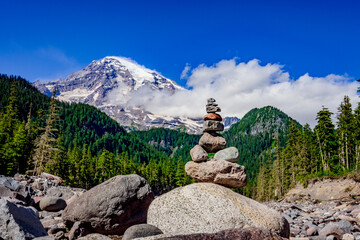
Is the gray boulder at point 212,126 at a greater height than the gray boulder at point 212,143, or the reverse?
the gray boulder at point 212,126

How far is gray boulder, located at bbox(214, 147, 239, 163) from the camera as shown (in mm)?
11570

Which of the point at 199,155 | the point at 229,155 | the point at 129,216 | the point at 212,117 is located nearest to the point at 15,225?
the point at 129,216

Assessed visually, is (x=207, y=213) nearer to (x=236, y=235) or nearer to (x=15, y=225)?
(x=236, y=235)

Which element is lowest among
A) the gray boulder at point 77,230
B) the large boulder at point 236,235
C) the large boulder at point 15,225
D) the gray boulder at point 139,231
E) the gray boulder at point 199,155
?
the gray boulder at point 77,230

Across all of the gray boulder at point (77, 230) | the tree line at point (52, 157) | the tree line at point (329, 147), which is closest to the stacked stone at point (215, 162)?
the gray boulder at point (77, 230)

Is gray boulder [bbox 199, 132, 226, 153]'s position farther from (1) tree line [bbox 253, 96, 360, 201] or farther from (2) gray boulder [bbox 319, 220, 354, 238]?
(1) tree line [bbox 253, 96, 360, 201]

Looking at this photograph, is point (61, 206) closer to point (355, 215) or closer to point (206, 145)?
point (206, 145)

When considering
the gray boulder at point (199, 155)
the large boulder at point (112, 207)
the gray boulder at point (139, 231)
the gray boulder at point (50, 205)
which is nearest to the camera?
the gray boulder at point (139, 231)

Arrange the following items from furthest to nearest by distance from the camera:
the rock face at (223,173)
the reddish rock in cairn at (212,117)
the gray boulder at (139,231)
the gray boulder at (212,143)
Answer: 1. the reddish rock in cairn at (212,117)
2. the gray boulder at (212,143)
3. the rock face at (223,173)
4. the gray boulder at (139,231)

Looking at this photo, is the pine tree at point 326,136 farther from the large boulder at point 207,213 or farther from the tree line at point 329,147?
the large boulder at point 207,213

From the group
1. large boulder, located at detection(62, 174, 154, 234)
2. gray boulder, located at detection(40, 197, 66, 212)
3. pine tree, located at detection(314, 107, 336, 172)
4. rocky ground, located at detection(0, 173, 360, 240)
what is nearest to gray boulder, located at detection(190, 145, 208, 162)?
rocky ground, located at detection(0, 173, 360, 240)

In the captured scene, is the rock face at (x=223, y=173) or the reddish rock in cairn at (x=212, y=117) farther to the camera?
the reddish rock in cairn at (x=212, y=117)

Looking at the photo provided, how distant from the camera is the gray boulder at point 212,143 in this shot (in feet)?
40.8

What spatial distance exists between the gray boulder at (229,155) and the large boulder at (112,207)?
3.55 m
